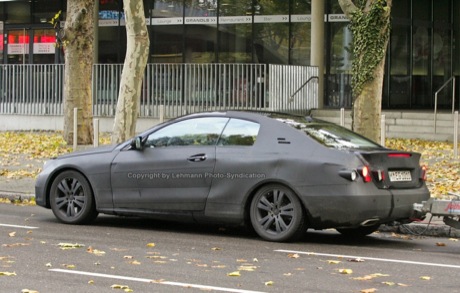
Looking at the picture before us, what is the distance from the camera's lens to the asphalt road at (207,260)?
8500 millimetres

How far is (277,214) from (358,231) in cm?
130

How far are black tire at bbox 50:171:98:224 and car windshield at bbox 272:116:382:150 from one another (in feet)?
8.79

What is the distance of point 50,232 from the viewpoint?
12023 mm

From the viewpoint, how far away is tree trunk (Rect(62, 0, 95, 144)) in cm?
2394

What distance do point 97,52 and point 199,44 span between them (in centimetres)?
423

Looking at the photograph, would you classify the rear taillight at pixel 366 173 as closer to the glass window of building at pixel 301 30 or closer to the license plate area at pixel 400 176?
the license plate area at pixel 400 176

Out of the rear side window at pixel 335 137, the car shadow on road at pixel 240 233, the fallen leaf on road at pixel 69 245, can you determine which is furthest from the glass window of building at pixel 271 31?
the fallen leaf on road at pixel 69 245

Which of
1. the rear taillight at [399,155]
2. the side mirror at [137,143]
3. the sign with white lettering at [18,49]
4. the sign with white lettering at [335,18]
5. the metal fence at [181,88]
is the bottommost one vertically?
the rear taillight at [399,155]

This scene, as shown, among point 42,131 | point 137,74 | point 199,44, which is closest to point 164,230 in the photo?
point 137,74

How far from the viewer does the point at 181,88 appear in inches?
1163

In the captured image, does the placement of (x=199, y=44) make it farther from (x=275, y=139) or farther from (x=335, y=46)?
(x=275, y=139)

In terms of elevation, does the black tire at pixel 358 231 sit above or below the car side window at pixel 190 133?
below

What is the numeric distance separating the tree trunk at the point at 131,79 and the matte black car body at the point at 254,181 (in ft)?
21.9

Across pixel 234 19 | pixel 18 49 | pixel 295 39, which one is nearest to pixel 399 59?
pixel 295 39
